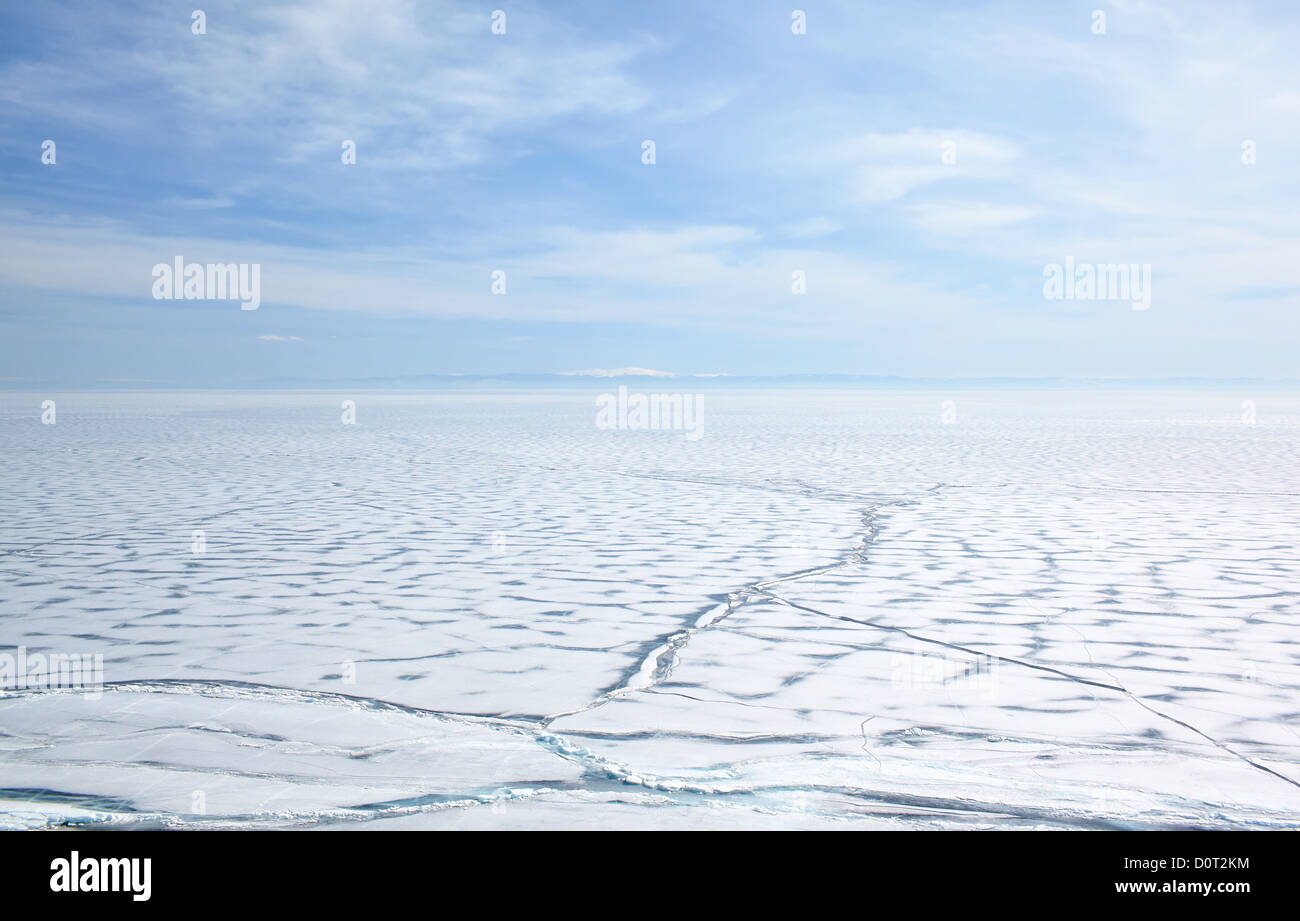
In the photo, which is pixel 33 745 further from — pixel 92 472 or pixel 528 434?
pixel 528 434

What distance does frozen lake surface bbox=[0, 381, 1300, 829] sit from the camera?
198cm

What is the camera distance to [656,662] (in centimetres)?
295

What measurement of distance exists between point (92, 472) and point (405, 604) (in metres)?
6.62

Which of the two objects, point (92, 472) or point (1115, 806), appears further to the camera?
point (92, 472)

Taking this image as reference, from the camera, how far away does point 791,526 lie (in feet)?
18.9

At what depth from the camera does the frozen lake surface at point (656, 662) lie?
1.98 meters

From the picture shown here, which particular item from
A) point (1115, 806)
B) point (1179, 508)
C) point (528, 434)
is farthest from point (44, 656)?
point (528, 434)

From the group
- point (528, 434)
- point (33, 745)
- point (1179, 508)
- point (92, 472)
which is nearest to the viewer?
point (33, 745)

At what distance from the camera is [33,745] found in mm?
2244
